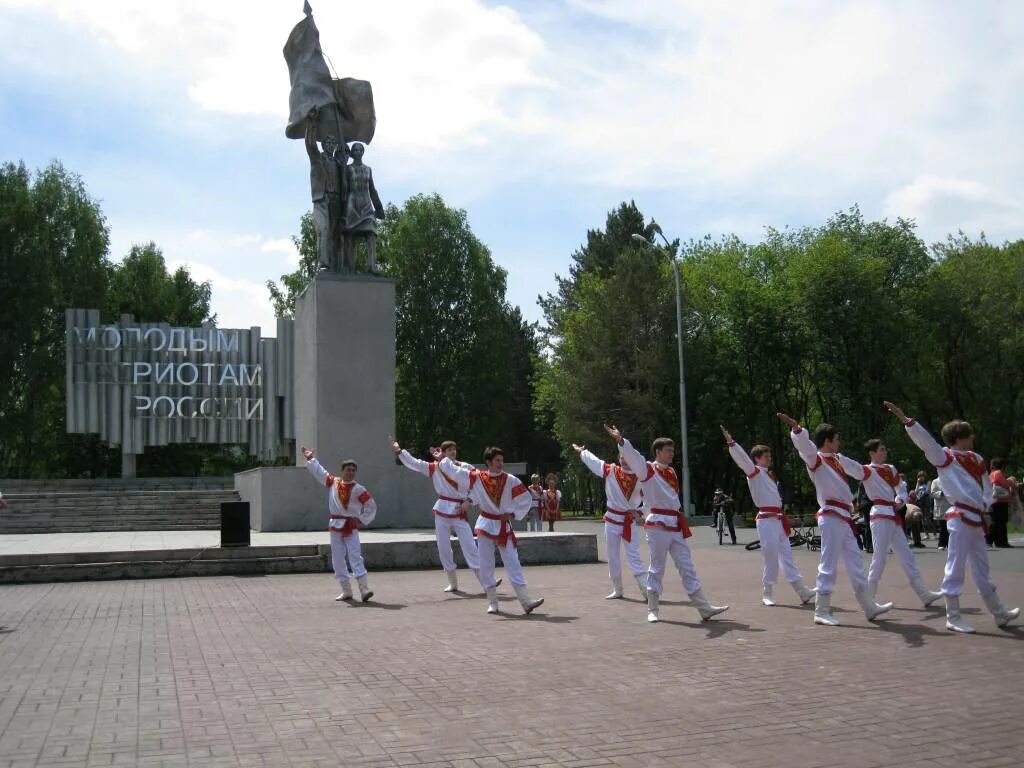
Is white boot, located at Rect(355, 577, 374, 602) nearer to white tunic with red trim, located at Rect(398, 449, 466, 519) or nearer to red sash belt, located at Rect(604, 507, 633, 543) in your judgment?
white tunic with red trim, located at Rect(398, 449, 466, 519)

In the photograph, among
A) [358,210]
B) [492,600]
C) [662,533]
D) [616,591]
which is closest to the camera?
[662,533]

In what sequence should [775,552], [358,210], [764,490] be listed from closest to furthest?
[775,552] → [764,490] → [358,210]

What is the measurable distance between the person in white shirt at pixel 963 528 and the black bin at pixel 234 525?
12.1m

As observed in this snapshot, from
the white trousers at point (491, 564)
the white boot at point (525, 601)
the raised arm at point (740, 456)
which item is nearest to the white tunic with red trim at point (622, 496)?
the raised arm at point (740, 456)

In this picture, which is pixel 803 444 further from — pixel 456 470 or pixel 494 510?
pixel 456 470

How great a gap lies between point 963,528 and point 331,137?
23078mm

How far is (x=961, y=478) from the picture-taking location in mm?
9820

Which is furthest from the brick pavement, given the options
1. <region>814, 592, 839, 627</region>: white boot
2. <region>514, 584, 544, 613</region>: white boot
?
<region>814, 592, 839, 627</region>: white boot

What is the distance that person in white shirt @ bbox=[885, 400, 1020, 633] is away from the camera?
9.62 meters

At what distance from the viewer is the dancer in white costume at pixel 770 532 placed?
40.7ft

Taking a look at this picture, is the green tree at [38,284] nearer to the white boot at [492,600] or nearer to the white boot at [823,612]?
the white boot at [492,600]

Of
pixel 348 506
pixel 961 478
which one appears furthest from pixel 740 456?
pixel 348 506

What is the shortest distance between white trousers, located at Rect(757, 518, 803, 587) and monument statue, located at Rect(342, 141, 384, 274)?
703 inches

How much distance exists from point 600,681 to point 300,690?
2214mm
